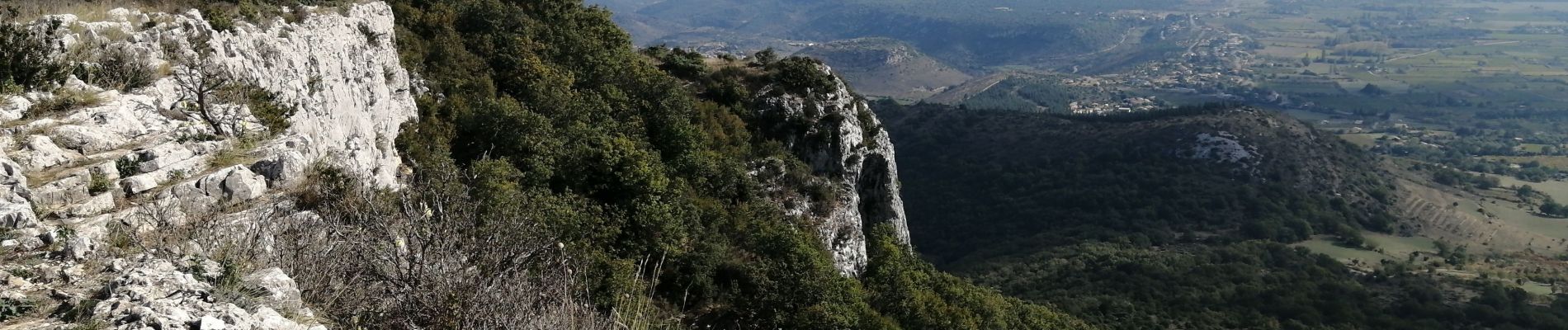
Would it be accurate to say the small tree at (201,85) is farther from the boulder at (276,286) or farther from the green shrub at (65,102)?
the boulder at (276,286)

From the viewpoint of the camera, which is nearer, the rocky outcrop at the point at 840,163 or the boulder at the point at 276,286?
the boulder at the point at 276,286

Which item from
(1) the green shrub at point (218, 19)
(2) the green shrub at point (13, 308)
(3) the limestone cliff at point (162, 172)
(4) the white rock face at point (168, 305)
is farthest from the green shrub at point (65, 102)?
(2) the green shrub at point (13, 308)

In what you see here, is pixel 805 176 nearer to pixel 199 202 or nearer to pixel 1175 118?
pixel 199 202

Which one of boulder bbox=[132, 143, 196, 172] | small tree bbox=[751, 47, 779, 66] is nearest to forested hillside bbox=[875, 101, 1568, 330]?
small tree bbox=[751, 47, 779, 66]

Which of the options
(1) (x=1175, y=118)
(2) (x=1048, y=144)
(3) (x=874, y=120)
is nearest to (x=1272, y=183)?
(1) (x=1175, y=118)

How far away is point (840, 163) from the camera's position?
1350 inches

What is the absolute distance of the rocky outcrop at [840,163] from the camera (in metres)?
29.1

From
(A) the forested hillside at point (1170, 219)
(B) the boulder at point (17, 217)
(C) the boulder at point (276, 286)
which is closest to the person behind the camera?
(B) the boulder at point (17, 217)

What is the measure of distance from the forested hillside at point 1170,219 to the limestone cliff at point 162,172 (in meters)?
54.3

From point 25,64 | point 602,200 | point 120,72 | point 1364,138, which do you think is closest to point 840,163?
point 602,200

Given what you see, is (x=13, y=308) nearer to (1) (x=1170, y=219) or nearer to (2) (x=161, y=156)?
(2) (x=161, y=156)

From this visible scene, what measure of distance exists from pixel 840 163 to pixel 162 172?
1054 inches

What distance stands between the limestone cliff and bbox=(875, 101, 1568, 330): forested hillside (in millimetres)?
54308

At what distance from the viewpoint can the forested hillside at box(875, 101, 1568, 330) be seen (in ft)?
210
